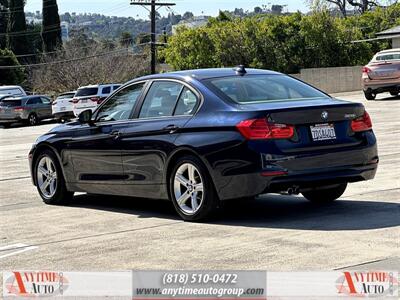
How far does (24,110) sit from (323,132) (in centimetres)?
3186

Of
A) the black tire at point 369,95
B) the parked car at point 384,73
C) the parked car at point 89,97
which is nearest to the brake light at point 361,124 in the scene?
the parked car at point 384,73

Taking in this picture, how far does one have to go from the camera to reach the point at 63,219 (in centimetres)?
952

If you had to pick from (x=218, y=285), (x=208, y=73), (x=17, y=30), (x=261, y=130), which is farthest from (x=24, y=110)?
(x=17, y=30)

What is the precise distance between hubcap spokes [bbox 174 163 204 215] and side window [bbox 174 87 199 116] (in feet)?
1.97

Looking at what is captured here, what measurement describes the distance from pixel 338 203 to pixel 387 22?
58324 mm

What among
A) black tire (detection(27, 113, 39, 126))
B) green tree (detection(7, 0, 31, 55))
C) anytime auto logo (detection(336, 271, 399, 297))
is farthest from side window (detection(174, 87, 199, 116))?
green tree (detection(7, 0, 31, 55))

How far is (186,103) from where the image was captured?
8.97 metres

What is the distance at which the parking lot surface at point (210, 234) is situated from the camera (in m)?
6.84

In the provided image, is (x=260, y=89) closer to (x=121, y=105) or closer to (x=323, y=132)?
(x=323, y=132)

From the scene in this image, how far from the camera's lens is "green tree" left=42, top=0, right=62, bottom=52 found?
77.8 metres

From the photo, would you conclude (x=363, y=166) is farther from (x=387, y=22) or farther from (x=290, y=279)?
(x=387, y=22)

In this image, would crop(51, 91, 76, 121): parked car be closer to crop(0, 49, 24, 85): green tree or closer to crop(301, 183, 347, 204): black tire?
crop(0, 49, 24, 85): green tree

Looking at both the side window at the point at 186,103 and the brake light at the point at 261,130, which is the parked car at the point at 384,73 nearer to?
the side window at the point at 186,103

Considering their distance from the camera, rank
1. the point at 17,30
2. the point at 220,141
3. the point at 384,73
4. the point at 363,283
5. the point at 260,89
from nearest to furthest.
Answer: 1. the point at 363,283
2. the point at 220,141
3. the point at 260,89
4. the point at 384,73
5. the point at 17,30
